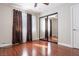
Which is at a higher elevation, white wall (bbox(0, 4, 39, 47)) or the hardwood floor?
white wall (bbox(0, 4, 39, 47))

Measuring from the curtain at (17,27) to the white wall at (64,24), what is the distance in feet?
5.24

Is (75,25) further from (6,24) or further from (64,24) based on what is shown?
(6,24)

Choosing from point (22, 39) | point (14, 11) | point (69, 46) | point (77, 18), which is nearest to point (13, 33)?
point (22, 39)

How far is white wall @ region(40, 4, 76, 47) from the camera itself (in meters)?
3.86

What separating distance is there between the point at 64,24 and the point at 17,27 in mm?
1929

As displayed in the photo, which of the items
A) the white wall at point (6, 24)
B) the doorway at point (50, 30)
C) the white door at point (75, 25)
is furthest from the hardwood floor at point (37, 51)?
the doorway at point (50, 30)

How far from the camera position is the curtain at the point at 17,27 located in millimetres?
3967

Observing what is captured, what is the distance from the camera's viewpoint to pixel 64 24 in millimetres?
4055

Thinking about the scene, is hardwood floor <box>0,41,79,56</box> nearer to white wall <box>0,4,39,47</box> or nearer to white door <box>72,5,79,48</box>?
white door <box>72,5,79,48</box>

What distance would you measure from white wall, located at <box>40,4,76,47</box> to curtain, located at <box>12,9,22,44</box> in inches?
62.9

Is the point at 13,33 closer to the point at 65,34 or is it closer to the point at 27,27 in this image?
the point at 27,27

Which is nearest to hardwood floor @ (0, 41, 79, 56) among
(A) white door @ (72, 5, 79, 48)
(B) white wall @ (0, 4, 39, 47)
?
(A) white door @ (72, 5, 79, 48)

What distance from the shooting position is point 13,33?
398 cm

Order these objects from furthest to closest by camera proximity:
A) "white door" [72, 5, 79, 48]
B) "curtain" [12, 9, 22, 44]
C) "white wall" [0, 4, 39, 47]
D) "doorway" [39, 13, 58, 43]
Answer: "doorway" [39, 13, 58, 43], "curtain" [12, 9, 22, 44], "white wall" [0, 4, 39, 47], "white door" [72, 5, 79, 48]
